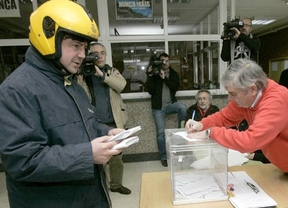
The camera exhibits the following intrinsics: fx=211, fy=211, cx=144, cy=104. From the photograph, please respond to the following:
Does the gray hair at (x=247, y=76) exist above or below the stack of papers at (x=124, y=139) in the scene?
above

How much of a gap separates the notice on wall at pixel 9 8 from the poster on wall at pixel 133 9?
55.5 inches

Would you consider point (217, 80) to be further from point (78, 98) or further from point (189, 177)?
point (78, 98)

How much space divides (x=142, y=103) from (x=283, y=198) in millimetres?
2380

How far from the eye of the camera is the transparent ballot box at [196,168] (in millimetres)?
984

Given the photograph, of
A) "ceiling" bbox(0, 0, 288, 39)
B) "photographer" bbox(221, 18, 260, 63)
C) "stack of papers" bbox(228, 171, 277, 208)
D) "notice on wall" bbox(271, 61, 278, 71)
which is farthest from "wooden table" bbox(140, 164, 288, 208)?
"notice on wall" bbox(271, 61, 278, 71)

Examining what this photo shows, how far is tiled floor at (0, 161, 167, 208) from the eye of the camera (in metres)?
2.18

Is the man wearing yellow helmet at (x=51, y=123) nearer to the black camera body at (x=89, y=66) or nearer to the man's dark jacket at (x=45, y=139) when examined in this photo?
the man's dark jacket at (x=45, y=139)

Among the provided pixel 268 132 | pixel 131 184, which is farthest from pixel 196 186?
pixel 131 184

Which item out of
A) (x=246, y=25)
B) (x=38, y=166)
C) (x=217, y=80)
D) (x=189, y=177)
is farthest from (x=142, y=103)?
(x=38, y=166)

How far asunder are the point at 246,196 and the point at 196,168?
0.93 ft

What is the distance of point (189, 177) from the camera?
1.14 metres

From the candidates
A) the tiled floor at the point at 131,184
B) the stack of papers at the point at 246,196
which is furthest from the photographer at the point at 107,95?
the stack of papers at the point at 246,196

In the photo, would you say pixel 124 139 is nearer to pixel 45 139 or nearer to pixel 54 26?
pixel 45 139

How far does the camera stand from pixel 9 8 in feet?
9.83
